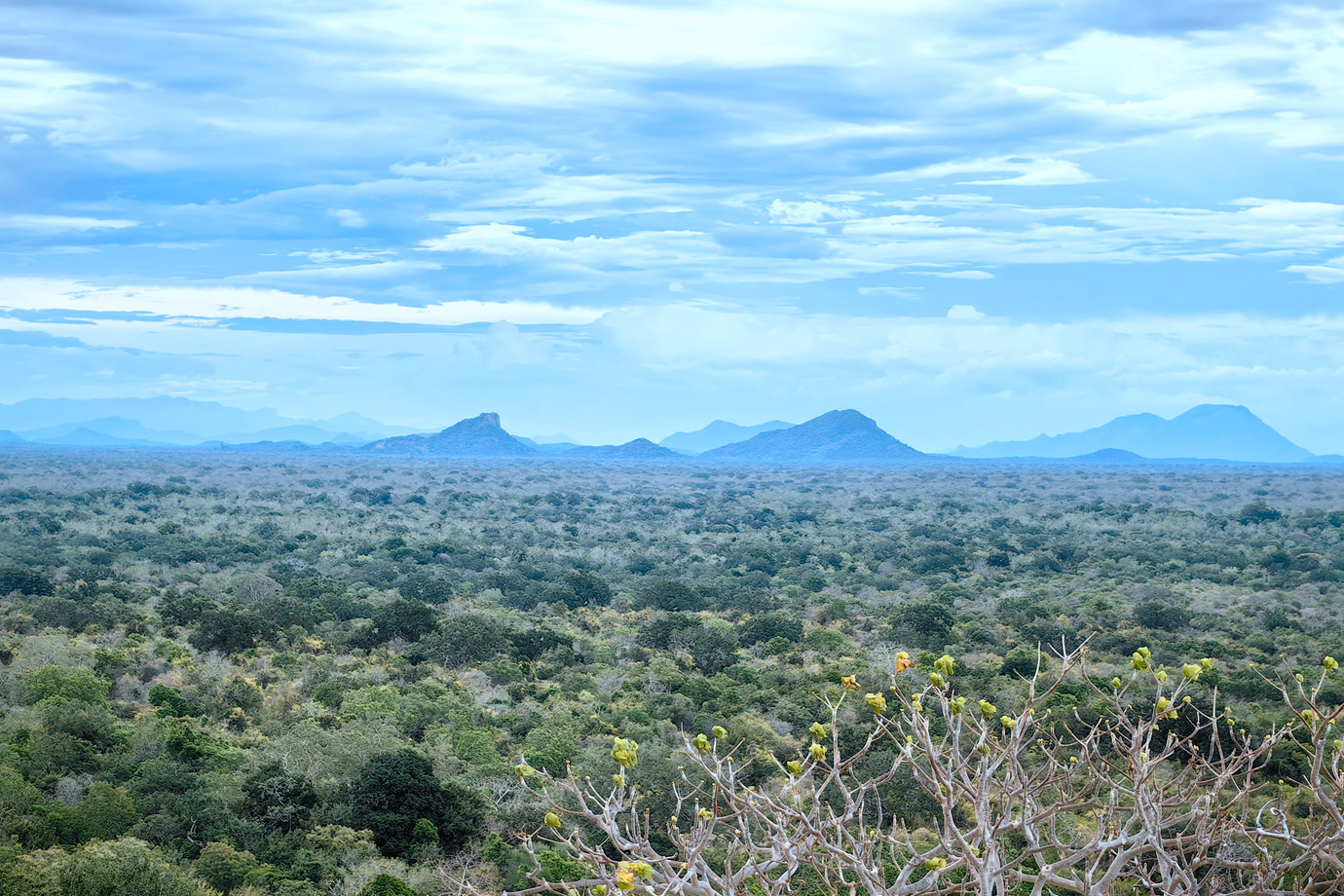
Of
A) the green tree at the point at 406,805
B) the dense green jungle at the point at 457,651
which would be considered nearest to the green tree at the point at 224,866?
the dense green jungle at the point at 457,651

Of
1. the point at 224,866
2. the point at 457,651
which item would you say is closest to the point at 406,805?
the point at 224,866

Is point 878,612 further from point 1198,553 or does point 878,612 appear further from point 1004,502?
point 1004,502

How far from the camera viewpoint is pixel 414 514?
246 ft

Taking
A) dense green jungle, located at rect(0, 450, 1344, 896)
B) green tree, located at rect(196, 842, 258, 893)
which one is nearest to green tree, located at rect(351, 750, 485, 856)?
dense green jungle, located at rect(0, 450, 1344, 896)

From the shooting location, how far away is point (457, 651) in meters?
27.0

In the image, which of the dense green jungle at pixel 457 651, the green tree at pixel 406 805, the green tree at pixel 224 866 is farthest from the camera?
the green tree at pixel 406 805

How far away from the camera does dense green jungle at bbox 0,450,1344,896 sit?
48.6 ft

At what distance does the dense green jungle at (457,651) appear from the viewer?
48.6 ft

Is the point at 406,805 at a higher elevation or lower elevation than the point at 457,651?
higher

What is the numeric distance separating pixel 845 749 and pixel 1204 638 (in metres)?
16.0

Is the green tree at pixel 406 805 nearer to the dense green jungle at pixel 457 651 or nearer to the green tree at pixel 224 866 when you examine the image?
the dense green jungle at pixel 457 651

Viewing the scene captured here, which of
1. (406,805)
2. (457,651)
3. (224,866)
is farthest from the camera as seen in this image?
(457,651)

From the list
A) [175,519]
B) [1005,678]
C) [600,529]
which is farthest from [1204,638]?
[175,519]

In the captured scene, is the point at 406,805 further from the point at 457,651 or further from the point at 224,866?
the point at 457,651
